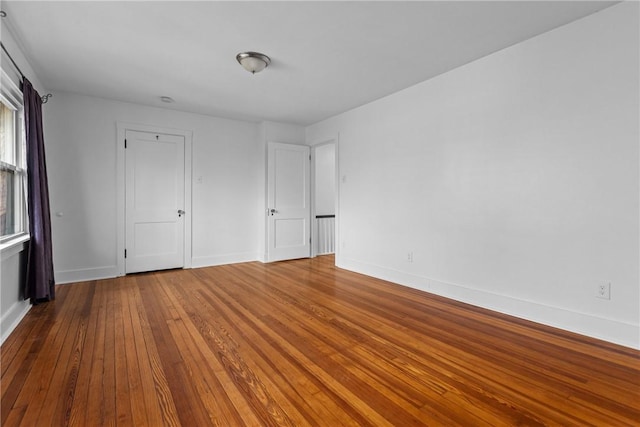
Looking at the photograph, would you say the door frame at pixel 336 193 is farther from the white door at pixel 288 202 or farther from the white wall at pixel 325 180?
the white wall at pixel 325 180

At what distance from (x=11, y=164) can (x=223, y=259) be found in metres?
3.07

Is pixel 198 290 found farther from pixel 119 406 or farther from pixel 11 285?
pixel 119 406

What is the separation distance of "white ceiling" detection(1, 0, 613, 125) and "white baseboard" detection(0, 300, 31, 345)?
2.39 meters

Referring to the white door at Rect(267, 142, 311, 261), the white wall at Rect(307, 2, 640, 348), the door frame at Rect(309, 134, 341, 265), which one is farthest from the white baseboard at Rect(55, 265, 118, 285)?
the white wall at Rect(307, 2, 640, 348)

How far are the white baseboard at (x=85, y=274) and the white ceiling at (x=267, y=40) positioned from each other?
2422 mm

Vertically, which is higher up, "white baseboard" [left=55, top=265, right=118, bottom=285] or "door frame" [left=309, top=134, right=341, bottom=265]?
"door frame" [left=309, top=134, right=341, bottom=265]

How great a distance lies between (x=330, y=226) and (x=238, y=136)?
8.49 ft

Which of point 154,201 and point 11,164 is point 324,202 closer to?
point 154,201

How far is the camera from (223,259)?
5.47 m

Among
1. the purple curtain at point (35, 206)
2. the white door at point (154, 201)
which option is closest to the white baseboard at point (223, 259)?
the white door at point (154, 201)

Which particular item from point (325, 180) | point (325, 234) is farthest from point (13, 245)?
point (325, 180)

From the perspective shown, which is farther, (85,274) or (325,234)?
(325,234)

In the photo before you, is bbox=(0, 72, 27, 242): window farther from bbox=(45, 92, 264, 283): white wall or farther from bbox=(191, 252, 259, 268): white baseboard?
bbox=(191, 252, 259, 268): white baseboard

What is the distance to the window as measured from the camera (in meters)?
2.80
